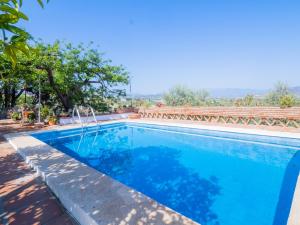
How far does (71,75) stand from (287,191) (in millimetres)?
13236

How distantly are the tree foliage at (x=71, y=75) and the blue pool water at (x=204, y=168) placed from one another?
452 cm

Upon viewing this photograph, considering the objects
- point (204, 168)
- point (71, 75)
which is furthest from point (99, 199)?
point (71, 75)

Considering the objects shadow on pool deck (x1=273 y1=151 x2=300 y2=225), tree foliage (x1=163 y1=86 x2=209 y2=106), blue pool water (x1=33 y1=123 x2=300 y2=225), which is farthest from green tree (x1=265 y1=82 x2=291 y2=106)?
shadow on pool deck (x1=273 y1=151 x2=300 y2=225)

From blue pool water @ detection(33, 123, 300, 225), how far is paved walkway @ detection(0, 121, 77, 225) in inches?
74.7

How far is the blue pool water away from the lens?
374 centimetres

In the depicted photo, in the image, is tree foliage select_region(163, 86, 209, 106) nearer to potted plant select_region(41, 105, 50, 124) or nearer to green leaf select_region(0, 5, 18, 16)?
potted plant select_region(41, 105, 50, 124)

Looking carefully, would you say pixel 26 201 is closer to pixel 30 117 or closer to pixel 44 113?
pixel 30 117

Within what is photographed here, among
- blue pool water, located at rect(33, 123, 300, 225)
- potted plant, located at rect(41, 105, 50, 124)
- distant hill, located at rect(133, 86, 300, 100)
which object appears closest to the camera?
blue pool water, located at rect(33, 123, 300, 225)

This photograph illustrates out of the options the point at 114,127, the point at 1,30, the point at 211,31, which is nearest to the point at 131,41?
the point at 211,31

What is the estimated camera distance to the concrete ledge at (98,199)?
261cm

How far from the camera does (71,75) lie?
1352 centimetres

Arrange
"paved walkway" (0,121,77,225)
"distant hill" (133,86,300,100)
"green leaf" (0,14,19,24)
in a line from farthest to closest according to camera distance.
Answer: "distant hill" (133,86,300,100) → "paved walkway" (0,121,77,225) → "green leaf" (0,14,19,24)

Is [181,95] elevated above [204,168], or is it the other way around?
[181,95]

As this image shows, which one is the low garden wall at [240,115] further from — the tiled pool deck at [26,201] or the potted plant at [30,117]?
the tiled pool deck at [26,201]
